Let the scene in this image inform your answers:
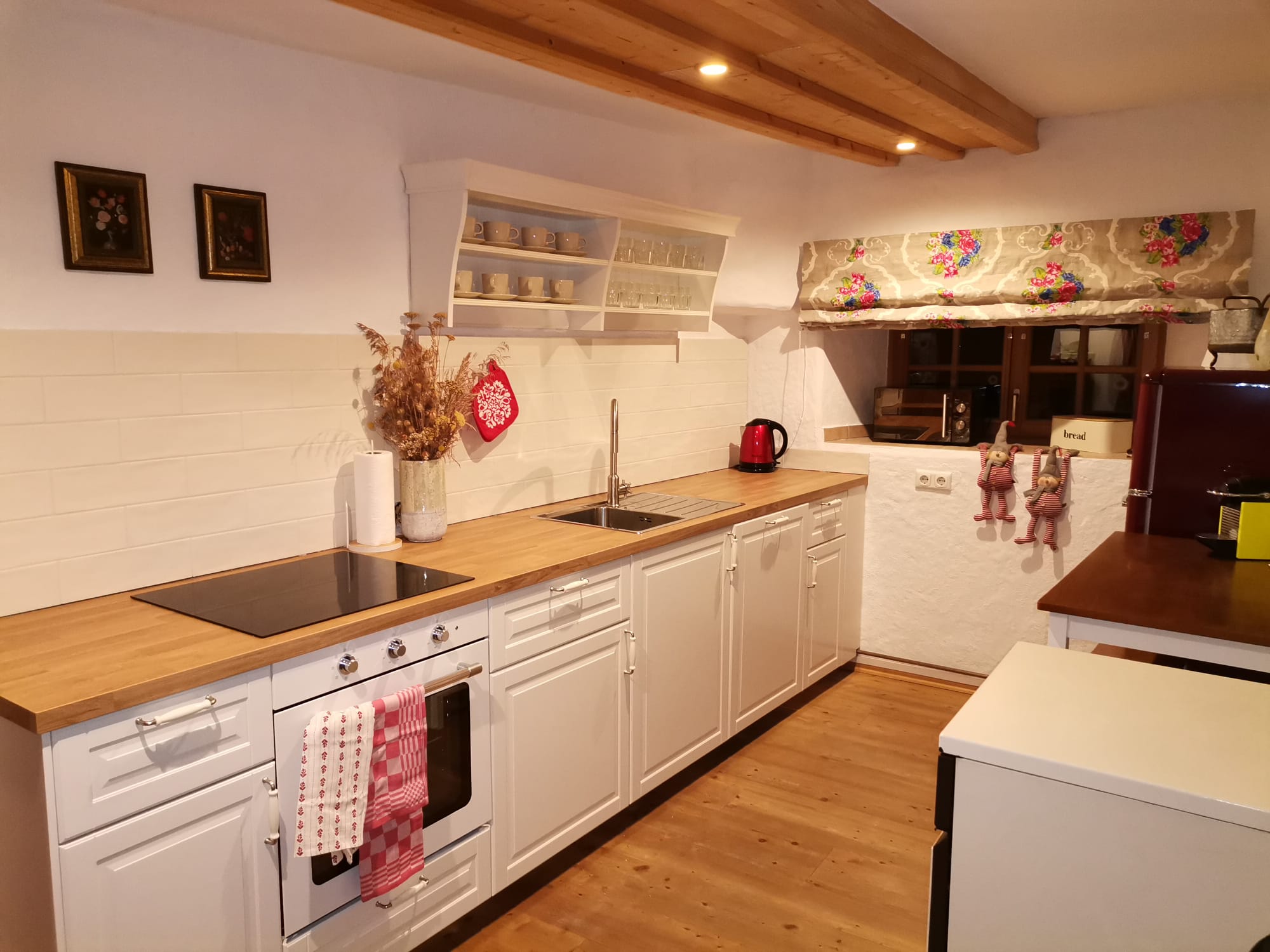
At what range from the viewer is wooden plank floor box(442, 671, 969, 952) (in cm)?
249

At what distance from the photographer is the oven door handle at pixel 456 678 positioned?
7.28 ft

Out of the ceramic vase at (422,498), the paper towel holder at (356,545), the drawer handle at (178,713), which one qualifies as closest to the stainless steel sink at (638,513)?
the ceramic vase at (422,498)

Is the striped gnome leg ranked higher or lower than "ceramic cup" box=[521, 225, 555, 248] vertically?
lower

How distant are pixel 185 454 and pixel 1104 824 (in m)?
2.11

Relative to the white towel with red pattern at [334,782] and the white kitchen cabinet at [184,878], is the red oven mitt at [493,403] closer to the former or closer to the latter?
the white towel with red pattern at [334,782]

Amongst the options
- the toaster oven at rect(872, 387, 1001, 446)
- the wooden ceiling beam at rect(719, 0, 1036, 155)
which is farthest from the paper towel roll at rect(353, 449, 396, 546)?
the toaster oven at rect(872, 387, 1001, 446)

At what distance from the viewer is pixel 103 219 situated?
219 cm

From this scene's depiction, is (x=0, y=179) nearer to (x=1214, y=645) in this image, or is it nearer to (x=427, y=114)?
(x=427, y=114)

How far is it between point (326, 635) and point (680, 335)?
2.49m

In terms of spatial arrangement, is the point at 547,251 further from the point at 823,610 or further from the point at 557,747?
the point at 823,610

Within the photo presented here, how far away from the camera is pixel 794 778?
3.36 meters

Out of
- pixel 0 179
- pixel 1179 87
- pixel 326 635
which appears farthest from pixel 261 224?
pixel 1179 87

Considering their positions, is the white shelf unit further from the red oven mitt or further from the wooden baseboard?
the wooden baseboard

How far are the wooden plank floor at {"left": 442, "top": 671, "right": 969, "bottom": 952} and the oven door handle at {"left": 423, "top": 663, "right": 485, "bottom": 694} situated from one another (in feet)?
2.37
